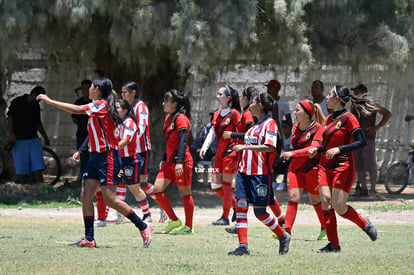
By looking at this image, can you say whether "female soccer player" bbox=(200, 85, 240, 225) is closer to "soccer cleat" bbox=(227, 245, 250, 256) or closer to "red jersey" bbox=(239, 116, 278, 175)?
"red jersey" bbox=(239, 116, 278, 175)

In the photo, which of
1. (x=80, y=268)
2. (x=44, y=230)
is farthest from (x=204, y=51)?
(x=80, y=268)

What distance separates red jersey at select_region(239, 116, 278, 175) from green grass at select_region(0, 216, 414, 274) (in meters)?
0.90

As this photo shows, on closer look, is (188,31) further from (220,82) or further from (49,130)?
(49,130)

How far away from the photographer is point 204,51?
14914mm

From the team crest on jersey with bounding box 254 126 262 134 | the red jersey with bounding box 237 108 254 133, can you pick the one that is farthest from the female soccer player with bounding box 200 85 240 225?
the team crest on jersey with bounding box 254 126 262 134

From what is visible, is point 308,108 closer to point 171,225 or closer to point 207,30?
point 171,225

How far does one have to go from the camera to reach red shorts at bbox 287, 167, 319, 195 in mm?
10656

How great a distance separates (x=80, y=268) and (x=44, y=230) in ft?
13.7

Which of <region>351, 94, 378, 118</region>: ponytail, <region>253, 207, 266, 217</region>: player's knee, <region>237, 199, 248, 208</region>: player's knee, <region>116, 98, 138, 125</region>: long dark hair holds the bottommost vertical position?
<region>253, 207, 266, 217</region>: player's knee

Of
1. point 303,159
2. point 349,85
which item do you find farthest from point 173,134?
point 349,85

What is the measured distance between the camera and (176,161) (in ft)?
38.8

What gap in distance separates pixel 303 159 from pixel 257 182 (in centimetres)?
148

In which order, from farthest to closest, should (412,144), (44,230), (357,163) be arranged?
(412,144) → (357,163) → (44,230)

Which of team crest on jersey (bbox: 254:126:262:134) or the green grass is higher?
team crest on jersey (bbox: 254:126:262:134)
